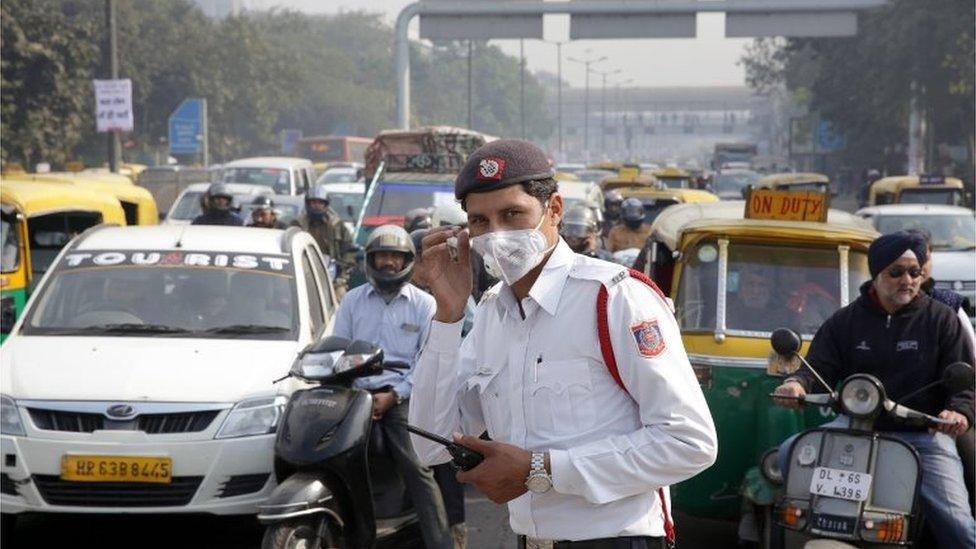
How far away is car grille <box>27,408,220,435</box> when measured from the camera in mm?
7703

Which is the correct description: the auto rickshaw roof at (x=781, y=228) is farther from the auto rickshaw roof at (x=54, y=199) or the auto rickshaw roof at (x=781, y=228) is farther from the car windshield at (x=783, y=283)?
the auto rickshaw roof at (x=54, y=199)

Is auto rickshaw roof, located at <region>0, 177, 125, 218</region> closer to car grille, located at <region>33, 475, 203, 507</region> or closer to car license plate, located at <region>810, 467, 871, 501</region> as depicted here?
car grille, located at <region>33, 475, 203, 507</region>

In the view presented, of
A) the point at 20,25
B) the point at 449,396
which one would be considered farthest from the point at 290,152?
the point at 449,396

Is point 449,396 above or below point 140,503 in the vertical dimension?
above

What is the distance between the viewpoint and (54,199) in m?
14.1

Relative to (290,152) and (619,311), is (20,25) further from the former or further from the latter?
(290,152)

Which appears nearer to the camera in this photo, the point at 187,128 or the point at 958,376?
the point at 958,376

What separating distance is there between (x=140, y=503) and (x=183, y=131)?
4685cm

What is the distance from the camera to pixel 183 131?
53.4m

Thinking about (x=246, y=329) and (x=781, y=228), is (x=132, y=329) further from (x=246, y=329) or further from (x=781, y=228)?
(x=781, y=228)

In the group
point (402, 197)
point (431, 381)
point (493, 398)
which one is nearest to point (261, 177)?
point (402, 197)

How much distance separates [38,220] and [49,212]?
0.16m

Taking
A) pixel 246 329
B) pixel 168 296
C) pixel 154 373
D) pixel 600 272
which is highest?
pixel 600 272

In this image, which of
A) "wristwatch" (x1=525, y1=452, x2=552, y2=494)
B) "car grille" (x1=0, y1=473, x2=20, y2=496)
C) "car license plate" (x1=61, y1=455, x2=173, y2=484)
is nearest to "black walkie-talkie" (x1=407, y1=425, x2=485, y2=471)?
"wristwatch" (x1=525, y1=452, x2=552, y2=494)
